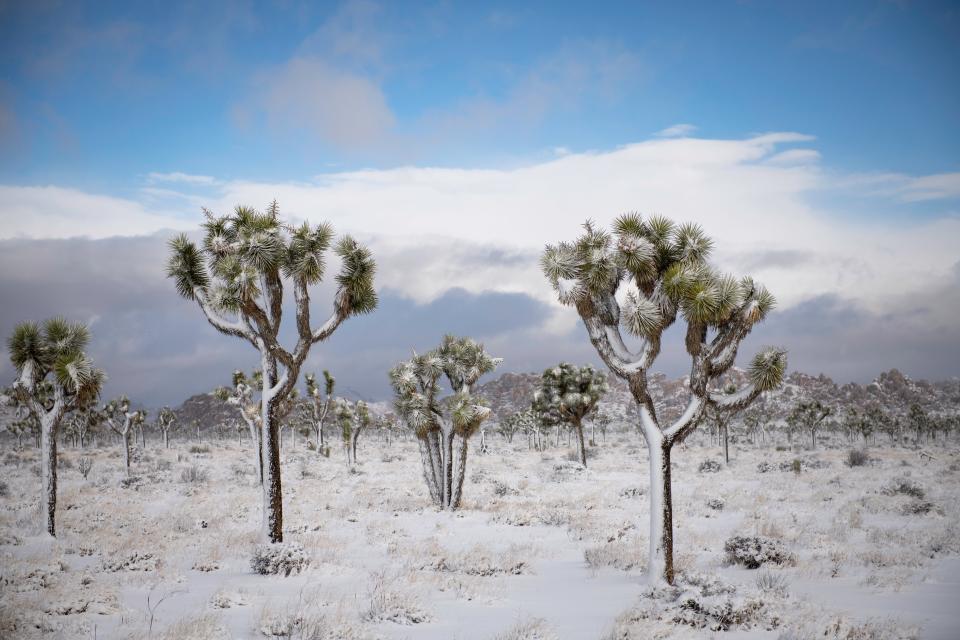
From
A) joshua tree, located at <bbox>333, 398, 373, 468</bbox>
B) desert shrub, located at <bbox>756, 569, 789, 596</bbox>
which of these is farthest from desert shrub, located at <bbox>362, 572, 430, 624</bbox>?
joshua tree, located at <bbox>333, 398, 373, 468</bbox>

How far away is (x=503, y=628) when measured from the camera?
909cm

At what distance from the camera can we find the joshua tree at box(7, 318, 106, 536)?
1825 centimetres

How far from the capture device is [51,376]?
1912cm

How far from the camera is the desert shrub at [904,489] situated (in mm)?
24789

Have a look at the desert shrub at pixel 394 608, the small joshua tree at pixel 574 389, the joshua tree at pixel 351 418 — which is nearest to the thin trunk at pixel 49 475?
the desert shrub at pixel 394 608

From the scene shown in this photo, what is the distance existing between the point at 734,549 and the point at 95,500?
26681 mm

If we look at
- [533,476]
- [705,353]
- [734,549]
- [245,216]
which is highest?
[245,216]

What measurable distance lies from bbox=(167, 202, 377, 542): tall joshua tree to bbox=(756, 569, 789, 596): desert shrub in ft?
36.3

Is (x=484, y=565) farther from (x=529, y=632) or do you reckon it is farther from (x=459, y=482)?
(x=459, y=482)

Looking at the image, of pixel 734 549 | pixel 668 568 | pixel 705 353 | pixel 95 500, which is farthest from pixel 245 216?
pixel 95 500

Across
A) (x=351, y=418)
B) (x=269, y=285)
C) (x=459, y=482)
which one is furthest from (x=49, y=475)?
(x=351, y=418)

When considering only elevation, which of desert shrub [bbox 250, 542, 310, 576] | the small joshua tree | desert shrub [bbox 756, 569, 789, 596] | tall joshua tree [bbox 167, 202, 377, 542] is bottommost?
desert shrub [bbox 756, 569, 789, 596]

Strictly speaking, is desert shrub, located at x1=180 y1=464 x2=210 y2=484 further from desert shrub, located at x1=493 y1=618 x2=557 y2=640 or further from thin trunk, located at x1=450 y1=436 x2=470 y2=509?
desert shrub, located at x1=493 y1=618 x2=557 y2=640

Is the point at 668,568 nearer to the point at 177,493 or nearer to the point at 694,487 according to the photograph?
the point at 694,487
